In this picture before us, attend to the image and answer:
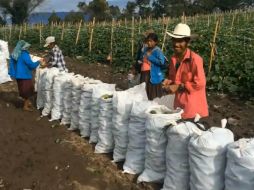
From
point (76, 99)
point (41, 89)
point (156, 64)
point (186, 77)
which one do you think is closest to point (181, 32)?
point (186, 77)

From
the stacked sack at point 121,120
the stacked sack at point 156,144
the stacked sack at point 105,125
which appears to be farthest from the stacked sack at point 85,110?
the stacked sack at point 156,144

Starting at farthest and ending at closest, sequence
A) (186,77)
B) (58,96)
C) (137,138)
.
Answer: (58,96) → (137,138) → (186,77)

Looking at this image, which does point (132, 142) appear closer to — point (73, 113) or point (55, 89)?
point (73, 113)

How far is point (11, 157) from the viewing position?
6410mm

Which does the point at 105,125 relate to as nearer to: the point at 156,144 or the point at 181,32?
the point at 156,144

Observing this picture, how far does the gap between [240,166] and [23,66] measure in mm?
6520

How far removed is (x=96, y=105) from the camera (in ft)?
22.0

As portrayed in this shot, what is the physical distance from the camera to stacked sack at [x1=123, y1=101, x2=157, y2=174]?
546cm

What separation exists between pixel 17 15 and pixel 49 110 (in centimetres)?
6307

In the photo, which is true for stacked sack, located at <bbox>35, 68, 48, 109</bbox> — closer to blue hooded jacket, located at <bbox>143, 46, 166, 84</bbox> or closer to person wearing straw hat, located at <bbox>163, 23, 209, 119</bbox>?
blue hooded jacket, located at <bbox>143, 46, 166, 84</bbox>

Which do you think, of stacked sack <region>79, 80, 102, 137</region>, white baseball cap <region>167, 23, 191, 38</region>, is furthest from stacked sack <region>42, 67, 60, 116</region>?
white baseball cap <region>167, 23, 191, 38</region>

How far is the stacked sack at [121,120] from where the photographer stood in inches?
231

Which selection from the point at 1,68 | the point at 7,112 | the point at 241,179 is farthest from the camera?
the point at 1,68

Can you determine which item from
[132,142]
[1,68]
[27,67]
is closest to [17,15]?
[1,68]
